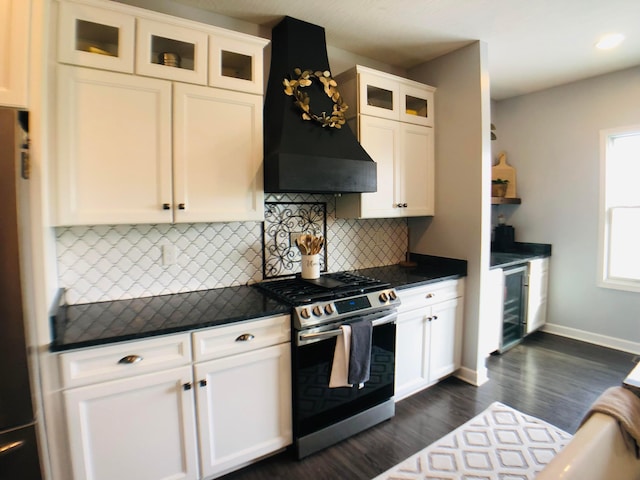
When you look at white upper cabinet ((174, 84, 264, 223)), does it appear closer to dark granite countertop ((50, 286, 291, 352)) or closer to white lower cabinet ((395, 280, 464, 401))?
dark granite countertop ((50, 286, 291, 352))

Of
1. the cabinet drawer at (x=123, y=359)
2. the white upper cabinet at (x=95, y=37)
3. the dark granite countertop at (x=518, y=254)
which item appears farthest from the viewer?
the dark granite countertop at (x=518, y=254)

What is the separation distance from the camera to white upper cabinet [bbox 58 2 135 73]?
1.68m

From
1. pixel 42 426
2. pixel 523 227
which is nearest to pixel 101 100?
pixel 42 426

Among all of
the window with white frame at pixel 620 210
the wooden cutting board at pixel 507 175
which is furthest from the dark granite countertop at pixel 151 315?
the window with white frame at pixel 620 210

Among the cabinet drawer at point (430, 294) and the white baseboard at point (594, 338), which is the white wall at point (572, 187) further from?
the cabinet drawer at point (430, 294)

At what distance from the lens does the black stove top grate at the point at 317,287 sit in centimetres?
208

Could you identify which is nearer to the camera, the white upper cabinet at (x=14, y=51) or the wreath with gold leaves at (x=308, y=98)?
the white upper cabinet at (x=14, y=51)

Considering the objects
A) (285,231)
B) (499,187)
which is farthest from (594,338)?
(285,231)

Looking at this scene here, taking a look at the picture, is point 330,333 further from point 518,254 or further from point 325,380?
point 518,254

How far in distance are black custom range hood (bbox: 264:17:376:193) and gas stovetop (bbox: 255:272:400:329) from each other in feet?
2.07

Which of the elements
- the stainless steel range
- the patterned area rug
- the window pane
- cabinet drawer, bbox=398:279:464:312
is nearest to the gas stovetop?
the stainless steel range

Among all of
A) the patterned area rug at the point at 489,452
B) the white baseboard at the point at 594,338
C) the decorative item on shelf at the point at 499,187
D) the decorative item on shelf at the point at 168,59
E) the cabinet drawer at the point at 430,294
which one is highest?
the decorative item on shelf at the point at 168,59

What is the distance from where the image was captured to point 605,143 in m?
3.53

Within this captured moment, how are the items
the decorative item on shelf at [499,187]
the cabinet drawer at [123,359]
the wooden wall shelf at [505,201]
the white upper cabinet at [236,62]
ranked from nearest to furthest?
the cabinet drawer at [123,359] < the white upper cabinet at [236,62] < the wooden wall shelf at [505,201] < the decorative item on shelf at [499,187]
